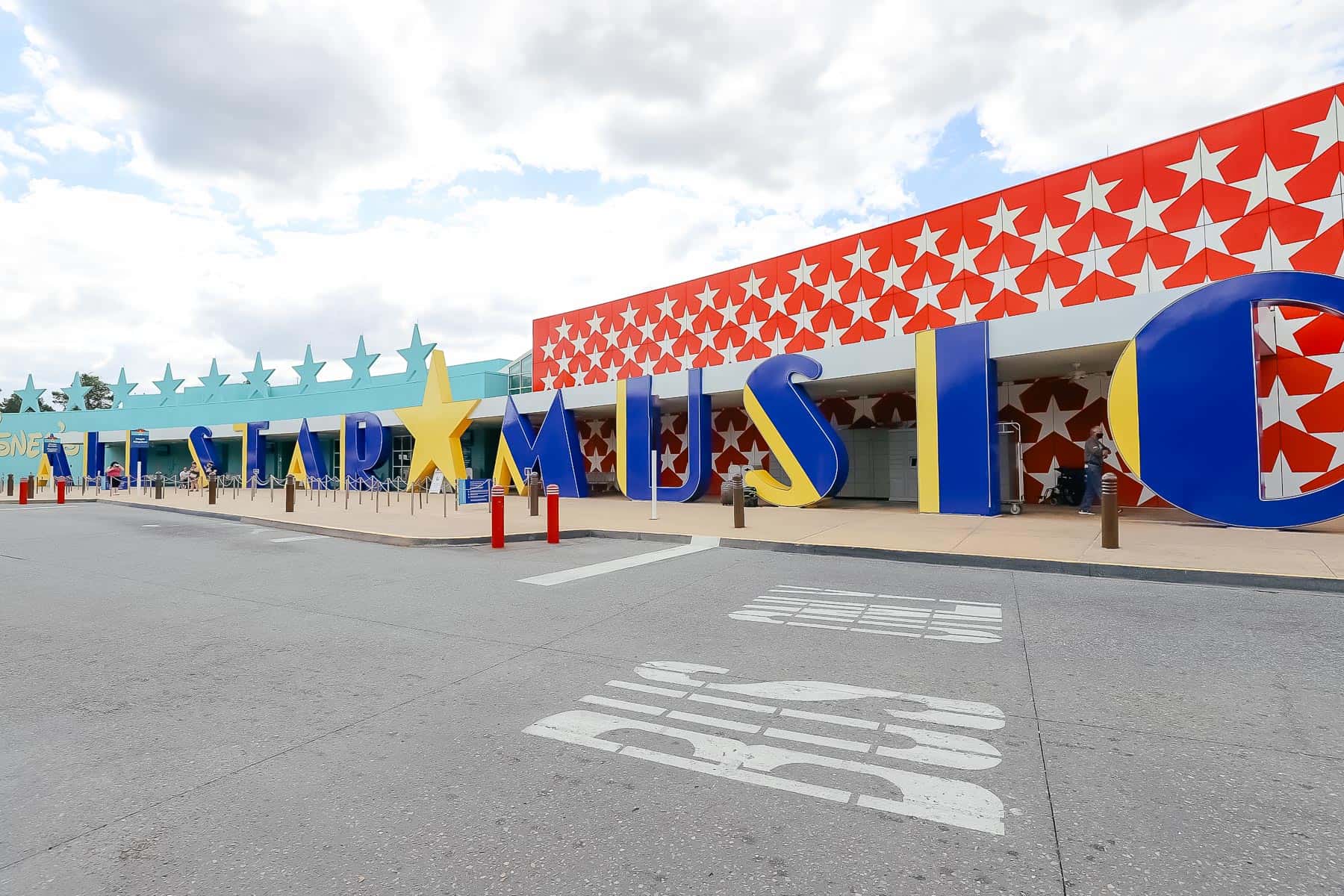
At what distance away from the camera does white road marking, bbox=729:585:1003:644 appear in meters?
5.64

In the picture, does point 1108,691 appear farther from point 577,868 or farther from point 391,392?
point 391,392

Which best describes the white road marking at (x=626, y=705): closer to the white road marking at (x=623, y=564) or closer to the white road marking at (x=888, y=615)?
the white road marking at (x=888, y=615)

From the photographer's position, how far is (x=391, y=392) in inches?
1439

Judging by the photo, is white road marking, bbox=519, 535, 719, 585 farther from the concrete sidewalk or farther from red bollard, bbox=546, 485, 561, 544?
red bollard, bbox=546, 485, 561, 544

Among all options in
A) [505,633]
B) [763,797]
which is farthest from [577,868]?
[505,633]

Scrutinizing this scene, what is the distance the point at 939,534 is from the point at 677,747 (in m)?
9.53

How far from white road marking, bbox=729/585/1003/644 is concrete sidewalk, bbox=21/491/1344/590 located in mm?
2888

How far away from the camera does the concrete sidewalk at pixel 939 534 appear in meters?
8.30

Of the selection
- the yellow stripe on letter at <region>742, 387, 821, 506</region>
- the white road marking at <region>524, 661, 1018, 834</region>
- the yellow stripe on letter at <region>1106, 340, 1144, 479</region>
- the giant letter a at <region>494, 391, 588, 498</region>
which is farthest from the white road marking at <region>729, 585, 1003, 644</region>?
the giant letter a at <region>494, 391, 588, 498</region>

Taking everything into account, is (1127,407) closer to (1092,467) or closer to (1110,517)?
(1092,467)

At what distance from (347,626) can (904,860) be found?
17.0 feet

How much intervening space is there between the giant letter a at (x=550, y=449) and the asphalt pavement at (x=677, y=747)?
53.4 ft

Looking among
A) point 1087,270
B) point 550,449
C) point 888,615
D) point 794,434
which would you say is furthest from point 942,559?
point 550,449

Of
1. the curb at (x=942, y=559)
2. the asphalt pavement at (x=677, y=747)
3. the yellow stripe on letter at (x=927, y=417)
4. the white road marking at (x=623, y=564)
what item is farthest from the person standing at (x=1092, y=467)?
the white road marking at (x=623, y=564)
